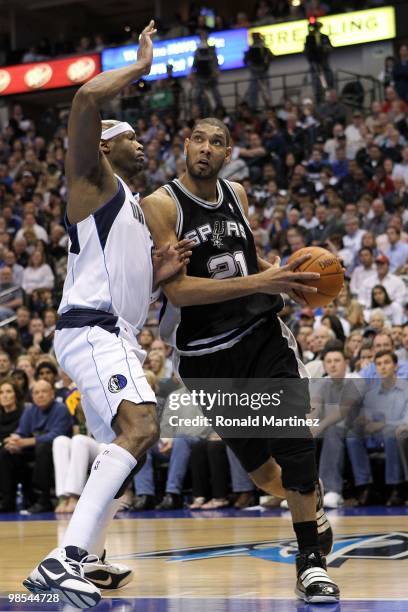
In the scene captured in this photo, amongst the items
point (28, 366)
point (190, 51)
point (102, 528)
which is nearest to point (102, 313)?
point (102, 528)

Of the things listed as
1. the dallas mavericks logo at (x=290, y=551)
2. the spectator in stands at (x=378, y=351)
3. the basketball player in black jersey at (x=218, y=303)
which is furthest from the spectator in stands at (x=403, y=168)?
the basketball player in black jersey at (x=218, y=303)

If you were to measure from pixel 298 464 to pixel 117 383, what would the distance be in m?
0.95

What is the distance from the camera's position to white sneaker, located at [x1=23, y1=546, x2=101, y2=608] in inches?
158

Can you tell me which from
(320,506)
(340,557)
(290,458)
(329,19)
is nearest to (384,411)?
(340,557)

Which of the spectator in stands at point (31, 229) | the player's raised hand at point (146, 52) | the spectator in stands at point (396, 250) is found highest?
the spectator in stands at point (31, 229)

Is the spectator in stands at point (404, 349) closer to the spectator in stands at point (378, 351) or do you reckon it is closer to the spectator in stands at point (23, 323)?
the spectator in stands at point (378, 351)

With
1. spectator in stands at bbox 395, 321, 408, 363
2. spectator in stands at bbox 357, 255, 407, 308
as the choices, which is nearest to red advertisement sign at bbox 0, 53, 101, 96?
spectator in stands at bbox 357, 255, 407, 308

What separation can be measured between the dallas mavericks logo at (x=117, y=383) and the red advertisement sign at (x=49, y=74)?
20813 millimetres

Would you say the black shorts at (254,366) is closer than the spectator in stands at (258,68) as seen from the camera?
Yes

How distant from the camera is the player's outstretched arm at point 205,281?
472cm

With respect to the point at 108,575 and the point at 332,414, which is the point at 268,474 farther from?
the point at 332,414

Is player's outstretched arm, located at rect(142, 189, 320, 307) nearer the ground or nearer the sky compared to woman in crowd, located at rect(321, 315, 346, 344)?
nearer the ground

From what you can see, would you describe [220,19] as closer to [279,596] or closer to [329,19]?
[329,19]

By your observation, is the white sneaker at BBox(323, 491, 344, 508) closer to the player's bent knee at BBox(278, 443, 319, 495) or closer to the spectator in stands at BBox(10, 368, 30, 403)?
the spectator in stands at BBox(10, 368, 30, 403)
